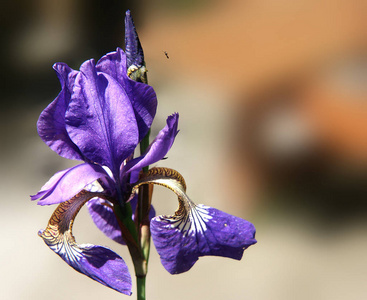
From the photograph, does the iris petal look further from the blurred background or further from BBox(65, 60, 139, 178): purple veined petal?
the blurred background

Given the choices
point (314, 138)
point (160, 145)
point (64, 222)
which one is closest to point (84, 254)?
point (64, 222)

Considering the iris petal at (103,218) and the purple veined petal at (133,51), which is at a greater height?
the purple veined petal at (133,51)

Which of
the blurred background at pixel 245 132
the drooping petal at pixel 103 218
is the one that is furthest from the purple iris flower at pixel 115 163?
the blurred background at pixel 245 132

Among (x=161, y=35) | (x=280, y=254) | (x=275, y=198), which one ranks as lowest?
(x=280, y=254)

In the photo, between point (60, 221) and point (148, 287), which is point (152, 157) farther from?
point (148, 287)

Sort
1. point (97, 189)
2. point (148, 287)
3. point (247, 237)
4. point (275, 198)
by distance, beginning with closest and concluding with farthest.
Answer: point (247, 237) → point (97, 189) → point (148, 287) → point (275, 198)

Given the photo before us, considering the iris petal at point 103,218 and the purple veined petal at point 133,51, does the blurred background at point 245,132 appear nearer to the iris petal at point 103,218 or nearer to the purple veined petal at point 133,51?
the iris petal at point 103,218

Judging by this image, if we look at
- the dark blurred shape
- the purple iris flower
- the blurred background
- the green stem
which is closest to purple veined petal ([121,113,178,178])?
the purple iris flower

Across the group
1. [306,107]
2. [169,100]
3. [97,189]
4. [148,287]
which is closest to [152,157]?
[97,189]
